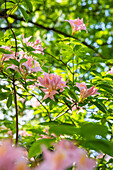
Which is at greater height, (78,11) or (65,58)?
(78,11)

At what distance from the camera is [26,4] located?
1.33m

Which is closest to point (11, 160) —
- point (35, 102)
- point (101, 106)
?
point (101, 106)

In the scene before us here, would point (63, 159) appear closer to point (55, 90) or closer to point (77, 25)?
point (55, 90)

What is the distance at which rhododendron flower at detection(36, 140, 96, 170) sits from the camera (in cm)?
37

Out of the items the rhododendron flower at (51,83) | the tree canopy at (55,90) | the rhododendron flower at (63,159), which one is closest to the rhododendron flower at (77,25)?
the tree canopy at (55,90)

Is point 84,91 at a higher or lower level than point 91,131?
lower

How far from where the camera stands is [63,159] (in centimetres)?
38

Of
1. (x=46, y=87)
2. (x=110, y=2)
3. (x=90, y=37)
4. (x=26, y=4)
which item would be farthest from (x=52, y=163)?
(x=110, y=2)

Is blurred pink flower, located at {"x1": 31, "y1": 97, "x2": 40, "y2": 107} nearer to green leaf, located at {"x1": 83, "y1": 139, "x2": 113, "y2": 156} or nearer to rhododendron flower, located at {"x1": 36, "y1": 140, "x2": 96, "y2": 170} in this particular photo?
green leaf, located at {"x1": 83, "y1": 139, "x2": 113, "y2": 156}

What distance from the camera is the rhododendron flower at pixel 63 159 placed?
0.37 metres

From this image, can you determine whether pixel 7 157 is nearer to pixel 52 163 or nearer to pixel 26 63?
pixel 52 163

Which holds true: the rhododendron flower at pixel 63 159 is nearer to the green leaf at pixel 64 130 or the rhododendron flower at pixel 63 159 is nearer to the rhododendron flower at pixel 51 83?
the green leaf at pixel 64 130

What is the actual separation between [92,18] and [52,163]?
17.0 ft

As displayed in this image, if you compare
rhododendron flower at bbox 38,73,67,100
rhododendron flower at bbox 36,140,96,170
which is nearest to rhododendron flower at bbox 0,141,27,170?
rhododendron flower at bbox 36,140,96,170
